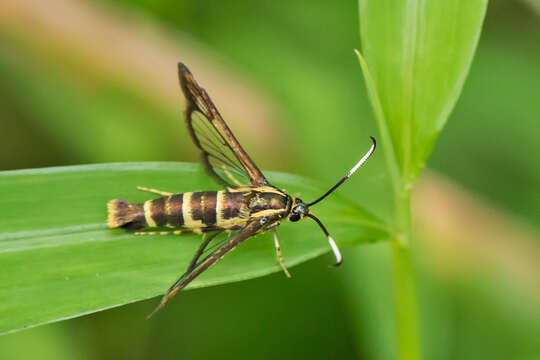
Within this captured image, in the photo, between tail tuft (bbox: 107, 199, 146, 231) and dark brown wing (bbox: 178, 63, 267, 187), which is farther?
dark brown wing (bbox: 178, 63, 267, 187)

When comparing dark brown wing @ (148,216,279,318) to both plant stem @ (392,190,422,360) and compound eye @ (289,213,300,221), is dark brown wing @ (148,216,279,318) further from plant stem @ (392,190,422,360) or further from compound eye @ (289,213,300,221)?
plant stem @ (392,190,422,360)

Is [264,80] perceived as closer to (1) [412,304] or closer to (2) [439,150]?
(2) [439,150]

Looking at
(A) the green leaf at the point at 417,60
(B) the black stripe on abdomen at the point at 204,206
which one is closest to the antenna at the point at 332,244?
(A) the green leaf at the point at 417,60

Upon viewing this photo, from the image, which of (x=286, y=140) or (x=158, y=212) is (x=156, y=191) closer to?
(x=158, y=212)

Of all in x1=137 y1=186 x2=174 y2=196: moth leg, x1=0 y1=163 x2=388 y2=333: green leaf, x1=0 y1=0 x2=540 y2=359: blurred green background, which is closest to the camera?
x1=0 y1=163 x2=388 y2=333: green leaf

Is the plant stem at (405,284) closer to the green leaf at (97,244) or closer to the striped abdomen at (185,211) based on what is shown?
the green leaf at (97,244)

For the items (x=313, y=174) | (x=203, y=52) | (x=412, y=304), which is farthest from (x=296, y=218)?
(x=203, y=52)

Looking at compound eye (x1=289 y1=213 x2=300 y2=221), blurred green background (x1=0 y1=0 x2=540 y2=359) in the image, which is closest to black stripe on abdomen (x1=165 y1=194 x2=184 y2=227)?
compound eye (x1=289 y1=213 x2=300 y2=221)

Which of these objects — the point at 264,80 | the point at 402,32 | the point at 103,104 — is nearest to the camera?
the point at 402,32
